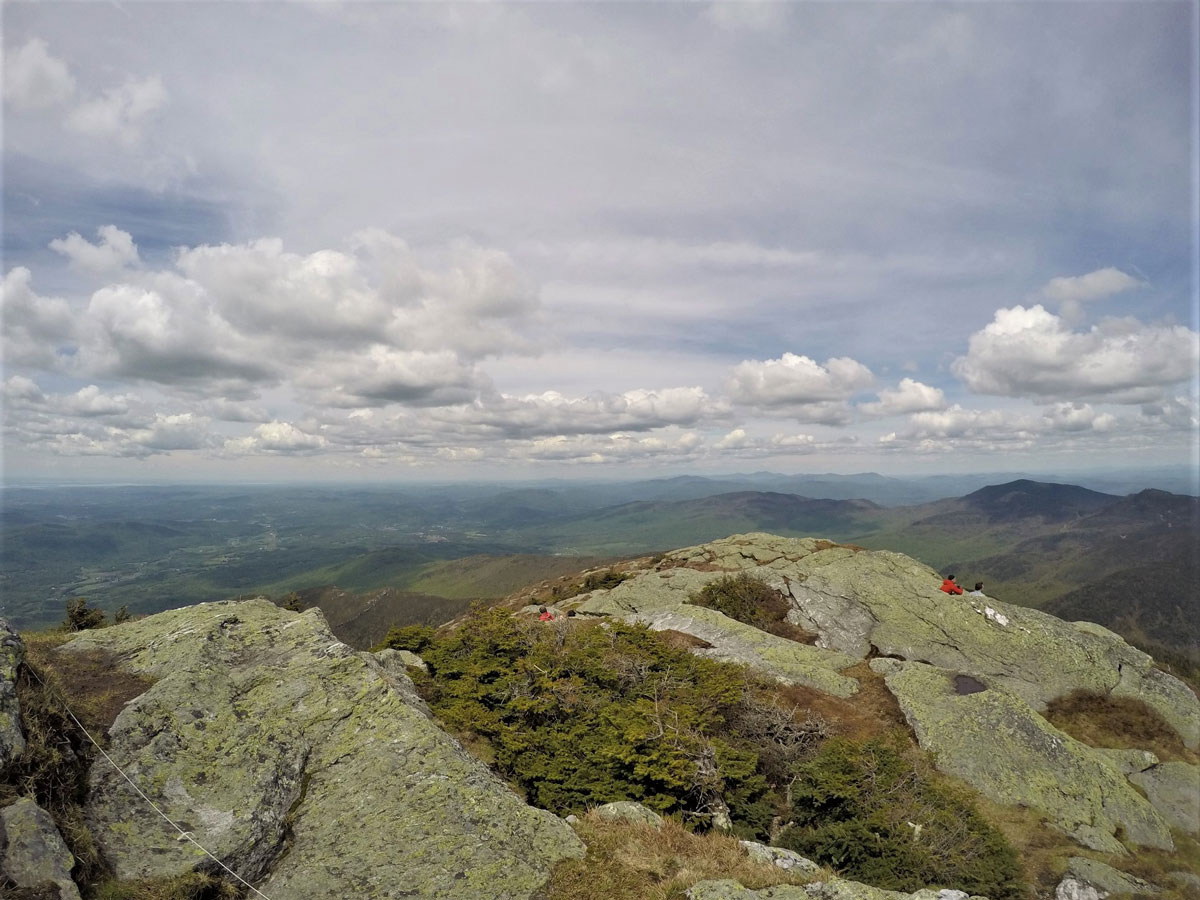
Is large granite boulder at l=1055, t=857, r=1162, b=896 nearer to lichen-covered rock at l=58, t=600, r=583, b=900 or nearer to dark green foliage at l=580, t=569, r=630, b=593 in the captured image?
lichen-covered rock at l=58, t=600, r=583, b=900

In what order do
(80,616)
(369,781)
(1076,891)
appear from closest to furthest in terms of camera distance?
(369,781) < (1076,891) < (80,616)

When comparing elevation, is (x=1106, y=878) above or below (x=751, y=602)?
below

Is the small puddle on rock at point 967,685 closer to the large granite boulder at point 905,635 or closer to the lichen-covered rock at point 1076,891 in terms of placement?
the large granite boulder at point 905,635

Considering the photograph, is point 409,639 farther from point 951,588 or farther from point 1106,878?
point 951,588

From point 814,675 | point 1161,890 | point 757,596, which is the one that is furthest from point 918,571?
point 1161,890

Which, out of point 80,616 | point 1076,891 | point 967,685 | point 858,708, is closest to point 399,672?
point 80,616

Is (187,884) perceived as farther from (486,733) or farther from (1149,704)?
(1149,704)

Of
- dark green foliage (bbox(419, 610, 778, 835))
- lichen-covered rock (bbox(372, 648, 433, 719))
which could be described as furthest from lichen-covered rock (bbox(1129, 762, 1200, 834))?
lichen-covered rock (bbox(372, 648, 433, 719))
